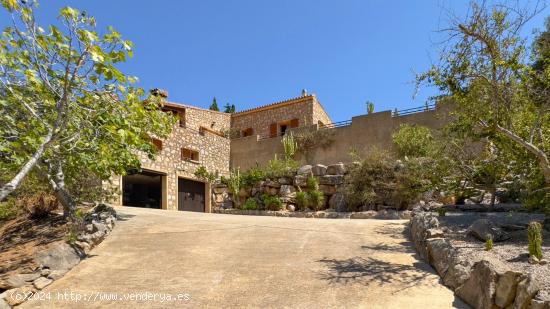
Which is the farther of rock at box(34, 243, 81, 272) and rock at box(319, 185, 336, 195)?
rock at box(319, 185, 336, 195)

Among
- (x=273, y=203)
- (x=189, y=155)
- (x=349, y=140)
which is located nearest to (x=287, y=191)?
(x=273, y=203)

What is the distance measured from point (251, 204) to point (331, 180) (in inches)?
149

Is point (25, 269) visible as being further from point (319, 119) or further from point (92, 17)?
point (319, 119)

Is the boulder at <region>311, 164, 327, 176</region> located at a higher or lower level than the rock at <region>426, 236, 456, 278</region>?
higher

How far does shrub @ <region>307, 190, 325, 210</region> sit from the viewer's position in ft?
49.9

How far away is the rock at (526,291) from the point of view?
3639 millimetres

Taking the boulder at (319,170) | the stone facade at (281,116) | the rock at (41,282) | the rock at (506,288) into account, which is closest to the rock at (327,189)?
the boulder at (319,170)

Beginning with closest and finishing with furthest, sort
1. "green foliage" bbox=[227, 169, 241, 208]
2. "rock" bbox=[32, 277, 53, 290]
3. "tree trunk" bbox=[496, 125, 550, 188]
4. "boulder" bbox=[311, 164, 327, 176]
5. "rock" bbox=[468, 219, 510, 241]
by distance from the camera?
"rock" bbox=[32, 277, 53, 290]
"tree trunk" bbox=[496, 125, 550, 188]
"rock" bbox=[468, 219, 510, 241]
"boulder" bbox=[311, 164, 327, 176]
"green foliage" bbox=[227, 169, 241, 208]

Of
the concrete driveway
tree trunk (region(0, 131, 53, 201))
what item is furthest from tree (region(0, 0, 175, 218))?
the concrete driveway

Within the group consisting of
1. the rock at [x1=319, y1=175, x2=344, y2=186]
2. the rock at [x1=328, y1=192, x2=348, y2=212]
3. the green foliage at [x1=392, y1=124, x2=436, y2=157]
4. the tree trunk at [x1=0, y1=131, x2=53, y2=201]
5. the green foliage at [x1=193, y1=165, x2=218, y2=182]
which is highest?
the green foliage at [x1=392, y1=124, x2=436, y2=157]

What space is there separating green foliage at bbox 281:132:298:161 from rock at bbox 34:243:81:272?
49.6 ft

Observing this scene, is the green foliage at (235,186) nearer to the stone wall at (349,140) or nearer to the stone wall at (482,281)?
the stone wall at (349,140)

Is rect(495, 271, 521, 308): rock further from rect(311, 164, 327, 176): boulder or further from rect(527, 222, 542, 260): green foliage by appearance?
rect(311, 164, 327, 176): boulder

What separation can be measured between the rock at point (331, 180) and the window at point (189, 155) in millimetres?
7917
